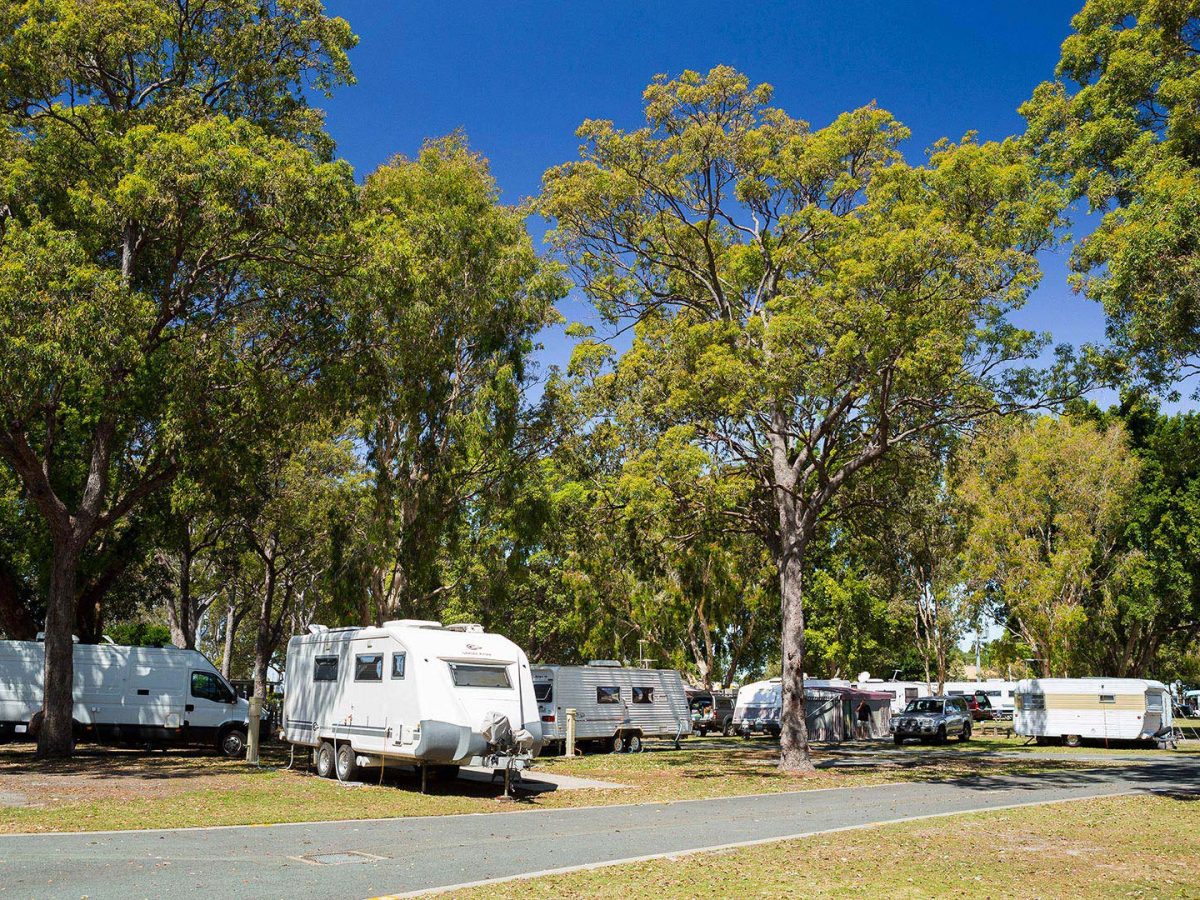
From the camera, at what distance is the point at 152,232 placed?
68.0 ft

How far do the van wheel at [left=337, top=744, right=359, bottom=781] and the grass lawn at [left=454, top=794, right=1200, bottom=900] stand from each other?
9.78 meters

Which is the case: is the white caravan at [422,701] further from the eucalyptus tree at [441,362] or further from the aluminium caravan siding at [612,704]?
the aluminium caravan siding at [612,704]

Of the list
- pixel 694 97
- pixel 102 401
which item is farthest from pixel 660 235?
pixel 102 401

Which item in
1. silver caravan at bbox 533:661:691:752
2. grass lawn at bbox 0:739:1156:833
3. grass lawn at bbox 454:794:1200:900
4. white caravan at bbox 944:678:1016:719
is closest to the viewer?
grass lawn at bbox 454:794:1200:900

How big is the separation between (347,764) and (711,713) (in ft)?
90.0

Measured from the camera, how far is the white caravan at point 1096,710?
34.2 meters

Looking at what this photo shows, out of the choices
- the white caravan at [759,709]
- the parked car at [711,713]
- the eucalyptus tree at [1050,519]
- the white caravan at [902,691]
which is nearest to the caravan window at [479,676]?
the white caravan at [759,709]

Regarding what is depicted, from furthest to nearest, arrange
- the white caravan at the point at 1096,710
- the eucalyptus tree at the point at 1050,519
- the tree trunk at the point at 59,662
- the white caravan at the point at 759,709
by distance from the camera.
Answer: the white caravan at the point at 759,709 → the eucalyptus tree at the point at 1050,519 → the white caravan at the point at 1096,710 → the tree trunk at the point at 59,662

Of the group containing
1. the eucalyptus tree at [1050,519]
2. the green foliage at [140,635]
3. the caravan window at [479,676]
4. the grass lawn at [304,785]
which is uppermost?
the eucalyptus tree at [1050,519]

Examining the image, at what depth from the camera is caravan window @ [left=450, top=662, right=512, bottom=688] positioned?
17.2 metres

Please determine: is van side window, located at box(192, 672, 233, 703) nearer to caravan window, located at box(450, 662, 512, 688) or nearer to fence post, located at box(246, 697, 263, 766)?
fence post, located at box(246, 697, 263, 766)

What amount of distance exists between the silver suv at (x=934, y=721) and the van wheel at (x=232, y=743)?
23310 millimetres

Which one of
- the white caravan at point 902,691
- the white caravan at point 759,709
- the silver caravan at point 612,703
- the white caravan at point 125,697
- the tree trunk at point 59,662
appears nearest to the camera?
the tree trunk at point 59,662

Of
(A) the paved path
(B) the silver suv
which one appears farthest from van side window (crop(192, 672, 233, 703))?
(B) the silver suv
